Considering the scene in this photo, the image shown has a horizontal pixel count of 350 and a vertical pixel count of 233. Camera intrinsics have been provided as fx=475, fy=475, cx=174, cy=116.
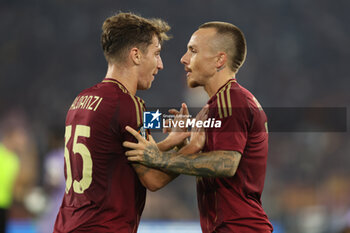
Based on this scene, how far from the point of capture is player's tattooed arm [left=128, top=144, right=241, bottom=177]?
288 centimetres

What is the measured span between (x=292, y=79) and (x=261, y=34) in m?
1.72

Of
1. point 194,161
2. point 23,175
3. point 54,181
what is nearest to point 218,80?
point 194,161

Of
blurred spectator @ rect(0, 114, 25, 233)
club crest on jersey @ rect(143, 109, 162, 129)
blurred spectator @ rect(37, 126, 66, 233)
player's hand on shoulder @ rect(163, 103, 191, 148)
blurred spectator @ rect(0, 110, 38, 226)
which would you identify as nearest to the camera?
club crest on jersey @ rect(143, 109, 162, 129)

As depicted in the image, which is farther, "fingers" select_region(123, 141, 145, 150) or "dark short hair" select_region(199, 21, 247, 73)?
"dark short hair" select_region(199, 21, 247, 73)

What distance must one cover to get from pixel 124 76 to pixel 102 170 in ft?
2.26

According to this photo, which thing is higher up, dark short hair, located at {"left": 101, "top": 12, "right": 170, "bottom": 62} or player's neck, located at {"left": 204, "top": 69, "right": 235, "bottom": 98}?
dark short hair, located at {"left": 101, "top": 12, "right": 170, "bottom": 62}

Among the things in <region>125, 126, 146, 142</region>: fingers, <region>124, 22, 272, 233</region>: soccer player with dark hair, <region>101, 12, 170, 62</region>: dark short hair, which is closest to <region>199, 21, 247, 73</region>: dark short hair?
<region>124, 22, 272, 233</region>: soccer player with dark hair

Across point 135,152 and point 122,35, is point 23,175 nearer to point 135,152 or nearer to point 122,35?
point 122,35

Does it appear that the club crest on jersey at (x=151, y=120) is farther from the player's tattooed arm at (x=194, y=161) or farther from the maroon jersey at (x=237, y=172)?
the maroon jersey at (x=237, y=172)

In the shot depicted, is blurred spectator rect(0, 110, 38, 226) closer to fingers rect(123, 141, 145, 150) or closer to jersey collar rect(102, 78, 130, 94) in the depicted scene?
jersey collar rect(102, 78, 130, 94)

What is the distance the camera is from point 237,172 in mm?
3002

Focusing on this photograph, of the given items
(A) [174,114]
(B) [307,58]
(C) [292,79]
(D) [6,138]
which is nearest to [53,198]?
(D) [6,138]

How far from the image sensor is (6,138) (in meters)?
6.82

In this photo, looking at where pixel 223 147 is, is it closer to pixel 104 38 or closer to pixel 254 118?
pixel 254 118
